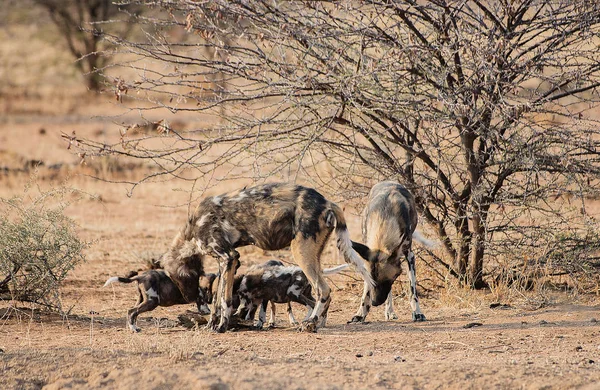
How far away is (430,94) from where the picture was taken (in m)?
8.00

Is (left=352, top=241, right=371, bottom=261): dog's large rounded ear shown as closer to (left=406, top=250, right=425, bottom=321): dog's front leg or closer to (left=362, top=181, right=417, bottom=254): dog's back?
(left=362, top=181, right=417, bottom=254): dog's back

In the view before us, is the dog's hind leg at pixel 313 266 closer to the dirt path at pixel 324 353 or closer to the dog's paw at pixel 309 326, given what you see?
the dog's paw at pixel 309 326

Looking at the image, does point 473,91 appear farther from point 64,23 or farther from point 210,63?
point 64,23

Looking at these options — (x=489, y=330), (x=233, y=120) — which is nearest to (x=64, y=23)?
(x=233, y=120)

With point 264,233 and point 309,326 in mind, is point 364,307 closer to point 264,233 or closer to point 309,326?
point 309,326

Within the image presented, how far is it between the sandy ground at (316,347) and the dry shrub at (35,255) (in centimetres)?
18

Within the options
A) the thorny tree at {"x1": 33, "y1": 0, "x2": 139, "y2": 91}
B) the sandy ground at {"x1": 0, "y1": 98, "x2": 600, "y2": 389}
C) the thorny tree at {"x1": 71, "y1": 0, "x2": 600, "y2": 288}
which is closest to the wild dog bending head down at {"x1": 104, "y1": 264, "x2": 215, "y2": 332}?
the sandy ground at {"x1": 0, "y1": 98, "x2": 600, "y2": 389}

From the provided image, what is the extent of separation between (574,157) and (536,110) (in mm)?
663

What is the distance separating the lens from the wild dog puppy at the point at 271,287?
7.44m

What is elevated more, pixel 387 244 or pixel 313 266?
pixel 387 244

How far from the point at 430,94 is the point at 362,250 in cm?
153

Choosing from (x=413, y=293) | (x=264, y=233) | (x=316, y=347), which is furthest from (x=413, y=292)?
(x=316, y=347)

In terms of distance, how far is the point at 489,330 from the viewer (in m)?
6.96

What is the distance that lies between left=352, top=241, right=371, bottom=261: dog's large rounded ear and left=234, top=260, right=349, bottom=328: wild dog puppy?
280mm
